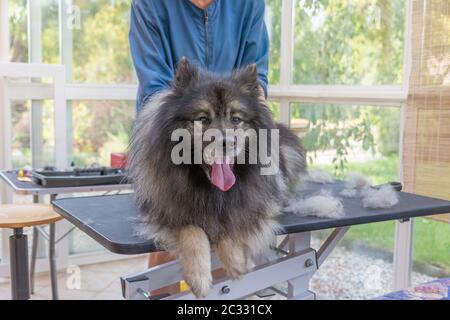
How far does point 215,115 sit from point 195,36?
2.57 feet

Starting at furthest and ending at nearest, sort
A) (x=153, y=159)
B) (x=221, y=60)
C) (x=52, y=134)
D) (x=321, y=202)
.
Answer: (x=52, y=134) → (x=221, y=60) → (x=321, y=202) → (x=153, y=159)

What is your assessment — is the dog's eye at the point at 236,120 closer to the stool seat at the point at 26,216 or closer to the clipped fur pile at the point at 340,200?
the clipped fur pile at the point at 340,200

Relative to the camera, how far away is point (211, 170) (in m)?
1.62

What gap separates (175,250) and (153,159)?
0.31 m

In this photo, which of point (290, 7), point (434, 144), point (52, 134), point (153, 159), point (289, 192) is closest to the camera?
point (153, 159)

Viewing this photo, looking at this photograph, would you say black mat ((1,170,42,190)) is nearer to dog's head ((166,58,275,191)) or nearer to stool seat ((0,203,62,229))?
stool seat ((0,203,62,229))

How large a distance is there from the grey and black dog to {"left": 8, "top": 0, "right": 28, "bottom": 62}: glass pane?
246cm

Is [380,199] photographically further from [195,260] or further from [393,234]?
[393,234]

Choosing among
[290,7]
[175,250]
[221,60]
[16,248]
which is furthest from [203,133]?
[290,7]

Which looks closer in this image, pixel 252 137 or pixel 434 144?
pixel 252 137

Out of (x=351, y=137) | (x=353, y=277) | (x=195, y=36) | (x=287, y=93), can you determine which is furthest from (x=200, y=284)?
(x=287, y=93)

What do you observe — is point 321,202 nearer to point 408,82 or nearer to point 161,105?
point 161,105

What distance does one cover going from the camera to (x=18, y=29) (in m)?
3.77

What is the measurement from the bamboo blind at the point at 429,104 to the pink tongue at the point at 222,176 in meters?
1.32
